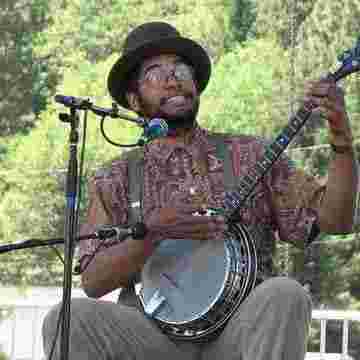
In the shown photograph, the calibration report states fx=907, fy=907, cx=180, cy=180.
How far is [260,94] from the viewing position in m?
16.9

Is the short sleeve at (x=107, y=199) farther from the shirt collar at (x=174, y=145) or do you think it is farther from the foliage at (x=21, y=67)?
the foliage at (x=21, y=67)

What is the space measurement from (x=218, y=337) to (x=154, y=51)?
1.10m

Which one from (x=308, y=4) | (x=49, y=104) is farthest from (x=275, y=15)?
(x=49, y=104)

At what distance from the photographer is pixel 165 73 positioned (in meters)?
3.20

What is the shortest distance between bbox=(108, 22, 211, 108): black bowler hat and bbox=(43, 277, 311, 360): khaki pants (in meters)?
0.94

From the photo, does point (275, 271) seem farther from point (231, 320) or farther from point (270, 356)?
point (270, 356)

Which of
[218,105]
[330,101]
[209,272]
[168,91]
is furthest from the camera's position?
[218,105]

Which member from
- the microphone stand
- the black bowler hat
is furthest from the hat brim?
the microphone stand

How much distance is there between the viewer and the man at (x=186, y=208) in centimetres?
253

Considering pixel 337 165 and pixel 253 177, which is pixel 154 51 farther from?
pixel 337 165

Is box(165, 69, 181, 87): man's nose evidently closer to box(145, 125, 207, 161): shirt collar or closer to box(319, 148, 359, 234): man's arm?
box(145, 125, 207, 161): shirt collar

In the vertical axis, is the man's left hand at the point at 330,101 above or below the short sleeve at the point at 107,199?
above

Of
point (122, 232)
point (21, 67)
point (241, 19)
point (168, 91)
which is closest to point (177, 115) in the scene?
point (168, 91)

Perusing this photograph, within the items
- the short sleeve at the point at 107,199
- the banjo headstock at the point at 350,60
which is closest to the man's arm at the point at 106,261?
the short sleeve at the point at 107,199
